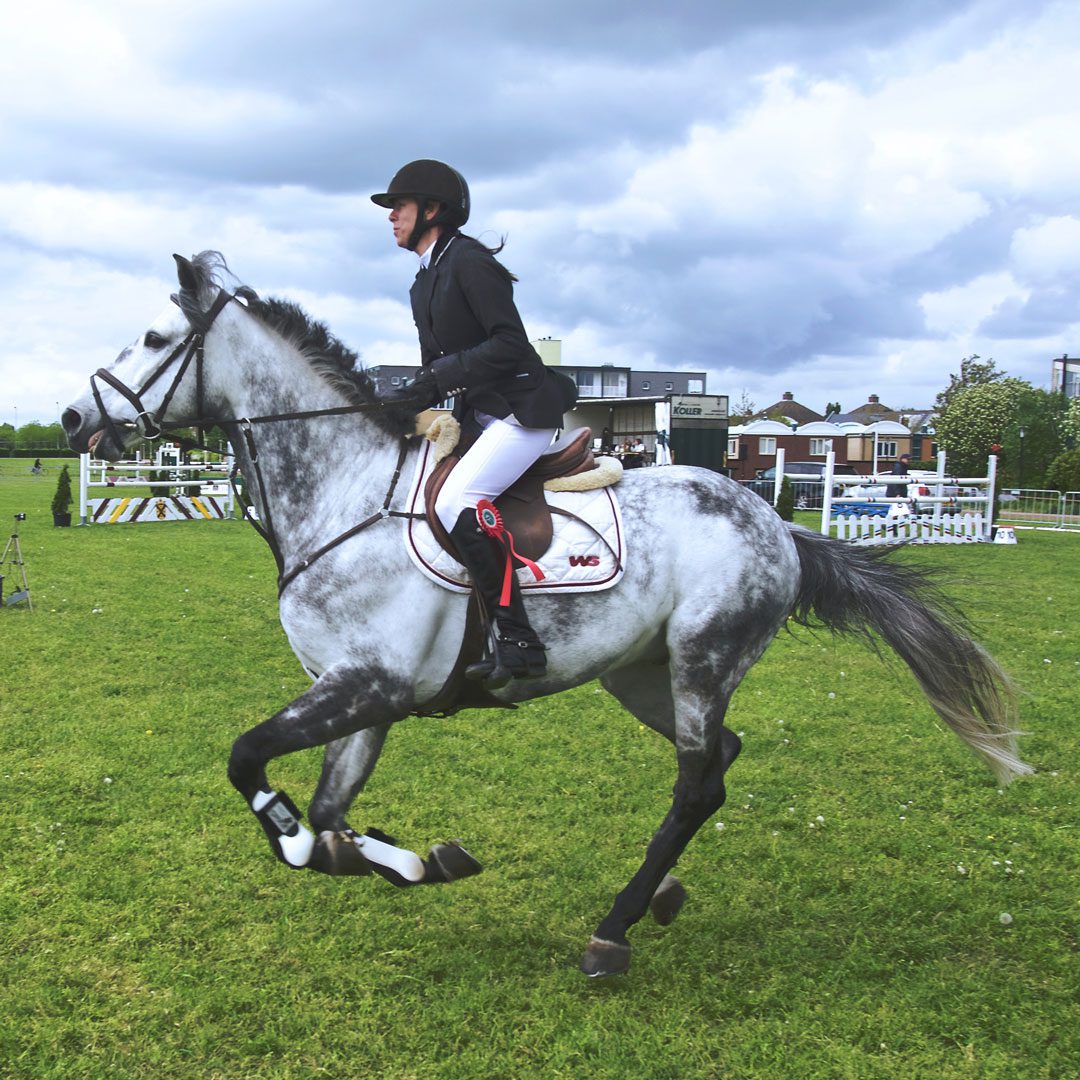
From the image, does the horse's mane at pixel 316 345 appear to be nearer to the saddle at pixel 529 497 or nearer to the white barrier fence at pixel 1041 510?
the saddle at pixel 529 497

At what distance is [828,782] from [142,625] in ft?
28.3

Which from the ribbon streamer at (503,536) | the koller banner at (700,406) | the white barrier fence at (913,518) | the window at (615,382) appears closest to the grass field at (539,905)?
the ribbon streamer at (503,536)

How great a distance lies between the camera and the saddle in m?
4.41

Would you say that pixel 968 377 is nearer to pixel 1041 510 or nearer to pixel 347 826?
pixel 1041 510

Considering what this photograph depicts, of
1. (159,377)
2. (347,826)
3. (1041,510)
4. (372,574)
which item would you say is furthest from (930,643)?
(1041,510)

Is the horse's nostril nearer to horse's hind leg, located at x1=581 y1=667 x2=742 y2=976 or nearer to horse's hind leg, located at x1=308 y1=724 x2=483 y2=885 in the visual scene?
horse's hind leg, located at x1=308 y1=724 x2=483 y2=885

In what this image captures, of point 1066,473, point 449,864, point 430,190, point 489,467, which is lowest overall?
point 449,864

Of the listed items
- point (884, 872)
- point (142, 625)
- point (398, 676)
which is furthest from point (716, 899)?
point (142, 625)

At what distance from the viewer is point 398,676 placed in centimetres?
426

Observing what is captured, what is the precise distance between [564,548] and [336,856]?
1729mm

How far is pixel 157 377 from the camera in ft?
15.0

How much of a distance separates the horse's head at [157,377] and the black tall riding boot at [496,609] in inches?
60.3

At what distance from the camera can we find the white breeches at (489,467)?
435 centimetres

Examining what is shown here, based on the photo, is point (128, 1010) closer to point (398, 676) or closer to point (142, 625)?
point (398, 676)
